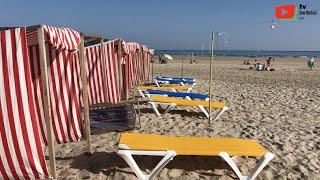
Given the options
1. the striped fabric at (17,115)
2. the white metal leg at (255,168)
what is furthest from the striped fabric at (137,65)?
the striped fabric at (17,115)

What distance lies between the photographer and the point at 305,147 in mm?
6059

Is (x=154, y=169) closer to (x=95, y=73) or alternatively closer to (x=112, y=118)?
(x=112, y=118)

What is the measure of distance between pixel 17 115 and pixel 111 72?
15.5ft

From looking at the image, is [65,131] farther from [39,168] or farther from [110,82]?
[110,82]

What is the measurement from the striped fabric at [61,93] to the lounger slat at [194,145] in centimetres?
87

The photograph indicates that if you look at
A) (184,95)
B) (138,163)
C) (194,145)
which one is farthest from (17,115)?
(184,95)

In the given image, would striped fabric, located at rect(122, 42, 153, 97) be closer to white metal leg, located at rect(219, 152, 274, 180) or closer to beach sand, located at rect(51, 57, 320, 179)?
beach sand, located at rect(51, 57, 320, 179)

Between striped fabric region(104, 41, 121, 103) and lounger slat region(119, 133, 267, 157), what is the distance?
3.44m

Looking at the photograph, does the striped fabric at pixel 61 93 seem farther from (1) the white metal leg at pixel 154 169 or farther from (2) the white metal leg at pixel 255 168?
(2) the white metal leg at pixel 255 168

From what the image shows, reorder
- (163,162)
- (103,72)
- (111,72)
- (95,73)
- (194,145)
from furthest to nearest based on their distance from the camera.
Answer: (111,72) → (95,73) → (103,72) → (194,145) → (163,162)

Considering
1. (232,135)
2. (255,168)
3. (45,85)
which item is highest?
(45,85)

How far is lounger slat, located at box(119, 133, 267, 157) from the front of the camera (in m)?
4.60

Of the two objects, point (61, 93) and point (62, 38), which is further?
point (61, 93)

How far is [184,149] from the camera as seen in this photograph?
15.2 ft
